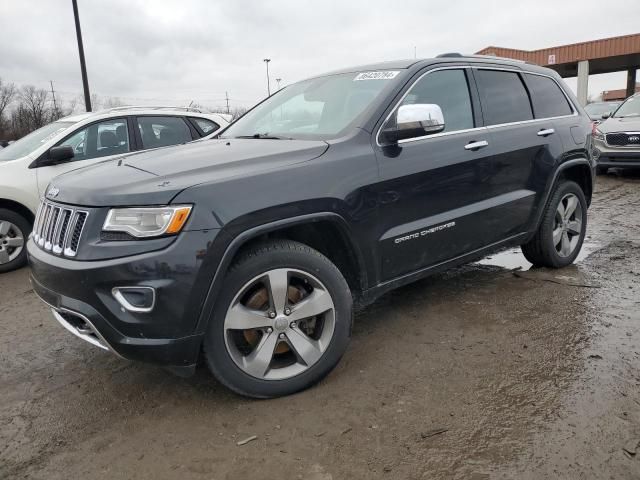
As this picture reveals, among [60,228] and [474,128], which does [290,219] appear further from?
[474,128]

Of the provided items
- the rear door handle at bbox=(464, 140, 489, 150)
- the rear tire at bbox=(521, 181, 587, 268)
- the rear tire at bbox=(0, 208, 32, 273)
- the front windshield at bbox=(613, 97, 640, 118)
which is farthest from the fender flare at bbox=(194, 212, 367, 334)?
the front windshield at bbox=(613, 97, 640, 118)

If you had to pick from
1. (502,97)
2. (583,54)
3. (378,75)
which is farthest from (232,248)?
(583,54)

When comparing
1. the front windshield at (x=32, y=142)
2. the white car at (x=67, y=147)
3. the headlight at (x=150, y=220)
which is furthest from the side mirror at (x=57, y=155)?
the headlight at (x=150, y=220)

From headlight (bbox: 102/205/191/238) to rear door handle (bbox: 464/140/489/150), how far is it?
2.03 meters

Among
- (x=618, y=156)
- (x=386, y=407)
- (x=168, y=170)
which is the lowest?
(x=386, y=407)

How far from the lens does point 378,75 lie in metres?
3.39

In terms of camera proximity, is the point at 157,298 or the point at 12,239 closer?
the point at 157,298

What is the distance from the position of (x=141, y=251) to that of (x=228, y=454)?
0.97 metres

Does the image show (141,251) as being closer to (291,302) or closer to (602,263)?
(291,302)

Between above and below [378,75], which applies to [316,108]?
below

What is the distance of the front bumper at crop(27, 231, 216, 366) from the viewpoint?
2240 millimetres

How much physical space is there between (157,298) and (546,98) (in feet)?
12.1

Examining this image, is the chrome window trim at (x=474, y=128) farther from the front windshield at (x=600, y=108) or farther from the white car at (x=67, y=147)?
the front windshield at (x=600, y=108)

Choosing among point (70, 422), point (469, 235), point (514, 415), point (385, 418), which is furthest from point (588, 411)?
point (70, 422)
